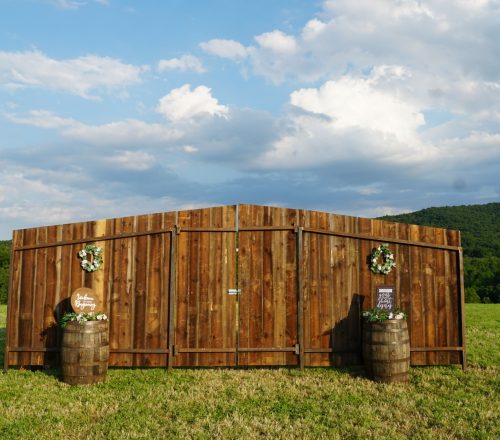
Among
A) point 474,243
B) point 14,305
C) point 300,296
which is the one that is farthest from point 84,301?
point 474,243

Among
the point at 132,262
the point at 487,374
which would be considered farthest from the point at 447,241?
the point at 132,262

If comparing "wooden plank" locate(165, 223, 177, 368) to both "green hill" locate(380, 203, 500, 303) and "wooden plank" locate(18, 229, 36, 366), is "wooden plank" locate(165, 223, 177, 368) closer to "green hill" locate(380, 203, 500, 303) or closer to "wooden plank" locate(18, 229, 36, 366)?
"wooden plank" locate(18, 229, 36, 366)

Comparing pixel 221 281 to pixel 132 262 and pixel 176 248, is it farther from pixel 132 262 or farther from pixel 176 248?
pixel 132 262

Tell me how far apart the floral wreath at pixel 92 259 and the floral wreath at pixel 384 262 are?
16.8 feet

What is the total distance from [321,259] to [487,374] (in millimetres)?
3490

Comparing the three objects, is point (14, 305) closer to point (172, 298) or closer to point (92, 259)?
point (92, 259)

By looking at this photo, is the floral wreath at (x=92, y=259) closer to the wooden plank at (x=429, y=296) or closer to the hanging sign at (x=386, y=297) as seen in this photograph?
the hanging sign at (x=386, y=297)

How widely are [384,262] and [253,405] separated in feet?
12.8

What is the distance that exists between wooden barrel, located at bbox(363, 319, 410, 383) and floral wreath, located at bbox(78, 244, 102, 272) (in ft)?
16.6

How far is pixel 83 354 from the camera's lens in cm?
748

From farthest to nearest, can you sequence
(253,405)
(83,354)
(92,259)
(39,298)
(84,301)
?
(39,298), (92,259), (84,301), (83,354), (253,405)

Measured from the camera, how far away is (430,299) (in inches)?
350

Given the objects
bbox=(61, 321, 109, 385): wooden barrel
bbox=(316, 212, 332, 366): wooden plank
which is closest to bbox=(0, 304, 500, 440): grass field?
bbox=(61, 321, 109, 385): wooden barrel

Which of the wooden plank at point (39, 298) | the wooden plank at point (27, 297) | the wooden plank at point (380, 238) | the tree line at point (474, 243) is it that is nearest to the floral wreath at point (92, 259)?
the wooden plank at point (39, 298)
